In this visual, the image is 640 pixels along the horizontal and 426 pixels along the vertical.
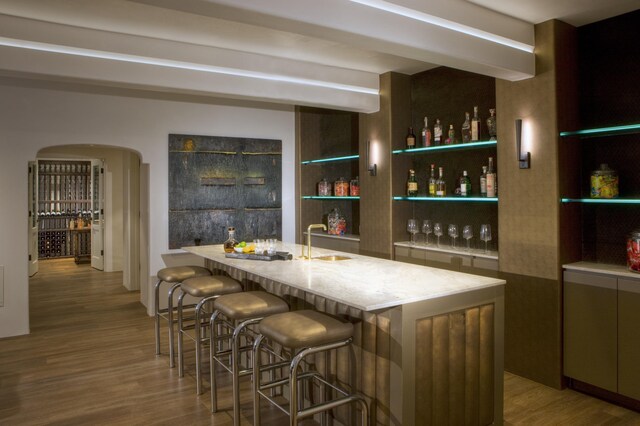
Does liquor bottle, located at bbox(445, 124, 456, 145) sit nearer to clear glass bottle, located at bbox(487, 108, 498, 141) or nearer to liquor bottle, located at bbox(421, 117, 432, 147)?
liquor bottle, located at bbox(421, 117, 432, 147)

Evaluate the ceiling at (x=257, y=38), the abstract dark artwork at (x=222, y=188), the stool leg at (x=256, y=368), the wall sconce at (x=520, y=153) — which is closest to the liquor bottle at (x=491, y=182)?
the wall sconce at (x=520, y=153)

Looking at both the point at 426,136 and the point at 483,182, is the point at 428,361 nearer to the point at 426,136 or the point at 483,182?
the point at 483,182

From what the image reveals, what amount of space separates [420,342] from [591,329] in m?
1.71

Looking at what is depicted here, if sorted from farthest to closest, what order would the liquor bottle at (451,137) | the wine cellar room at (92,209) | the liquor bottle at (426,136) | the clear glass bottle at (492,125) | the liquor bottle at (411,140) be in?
1. the wine cellar room at (92,209)
2. the liquor bottle at (411,140)
3. the liquor bottle at (426,136)
4. the liquor bottle at (451,137)
5. the clear glass bottle at (492,125)


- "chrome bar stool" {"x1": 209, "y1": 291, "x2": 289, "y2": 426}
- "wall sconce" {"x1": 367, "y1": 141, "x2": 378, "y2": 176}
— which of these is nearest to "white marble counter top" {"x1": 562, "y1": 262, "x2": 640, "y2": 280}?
"chrome bar stool" {"x1": 209, "y1": 291, "x2": 289, "y2": 426}

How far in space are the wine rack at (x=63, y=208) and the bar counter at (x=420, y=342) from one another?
952 cm

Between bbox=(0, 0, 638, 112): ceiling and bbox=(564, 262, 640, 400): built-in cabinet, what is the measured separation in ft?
5.22

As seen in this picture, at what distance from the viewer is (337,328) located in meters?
2.35

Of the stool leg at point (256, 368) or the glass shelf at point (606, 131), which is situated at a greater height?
the glass shelf at point (606, 131)

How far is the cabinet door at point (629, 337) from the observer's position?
3018 mm

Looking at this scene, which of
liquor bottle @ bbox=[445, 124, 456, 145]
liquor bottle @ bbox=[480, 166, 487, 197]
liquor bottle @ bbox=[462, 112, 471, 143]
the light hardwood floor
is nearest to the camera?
the light hardwood floor

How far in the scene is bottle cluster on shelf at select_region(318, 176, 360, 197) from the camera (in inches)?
226

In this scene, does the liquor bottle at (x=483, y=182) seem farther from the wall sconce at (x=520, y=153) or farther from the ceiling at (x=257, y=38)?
the ceiling at (x=257, y=38)

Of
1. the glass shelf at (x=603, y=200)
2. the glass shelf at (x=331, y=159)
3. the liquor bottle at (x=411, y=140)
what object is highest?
the liquor bottle at (x=411, y=140)
